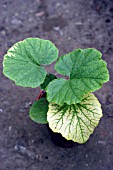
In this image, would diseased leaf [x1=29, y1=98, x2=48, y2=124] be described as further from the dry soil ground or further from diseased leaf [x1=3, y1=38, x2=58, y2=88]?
the dry soil ground

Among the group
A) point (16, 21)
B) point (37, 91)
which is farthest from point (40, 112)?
point (16, 21)

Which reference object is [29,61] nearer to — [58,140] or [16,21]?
[58,140]

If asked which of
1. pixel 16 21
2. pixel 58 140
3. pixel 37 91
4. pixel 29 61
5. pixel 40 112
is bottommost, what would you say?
pixel 58 140

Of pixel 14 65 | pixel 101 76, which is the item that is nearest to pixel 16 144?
pixel 14 65

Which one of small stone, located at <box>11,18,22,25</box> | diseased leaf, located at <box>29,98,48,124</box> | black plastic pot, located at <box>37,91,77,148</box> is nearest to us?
diseased leaf, located at <box>29,98,48,124</box>

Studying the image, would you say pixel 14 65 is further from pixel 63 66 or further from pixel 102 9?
pixel 102 9

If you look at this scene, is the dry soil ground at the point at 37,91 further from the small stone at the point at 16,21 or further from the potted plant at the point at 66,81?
the potted plant at the point at 66,81

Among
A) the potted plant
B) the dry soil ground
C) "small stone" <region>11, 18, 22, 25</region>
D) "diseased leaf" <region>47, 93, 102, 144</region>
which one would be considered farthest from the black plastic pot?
"small stone" <region>11, 18, 22, 25</region>
